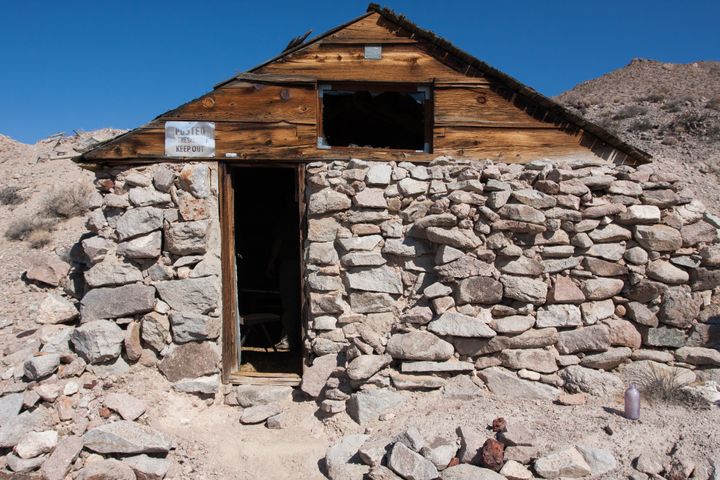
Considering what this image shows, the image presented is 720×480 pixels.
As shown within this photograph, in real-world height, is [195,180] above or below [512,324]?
above

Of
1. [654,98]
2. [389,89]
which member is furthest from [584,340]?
[654,98]

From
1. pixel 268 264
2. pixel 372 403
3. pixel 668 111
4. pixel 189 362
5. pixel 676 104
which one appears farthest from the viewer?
pixel 676 104

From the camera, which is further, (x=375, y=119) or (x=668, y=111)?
(x=668, y=111)

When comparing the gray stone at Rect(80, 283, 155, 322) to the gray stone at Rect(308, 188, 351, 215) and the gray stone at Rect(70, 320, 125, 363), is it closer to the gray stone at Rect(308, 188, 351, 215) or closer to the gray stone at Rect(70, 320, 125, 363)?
the gray stone at Rect(70, 320, 125, 363)

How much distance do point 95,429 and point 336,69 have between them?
4.44m

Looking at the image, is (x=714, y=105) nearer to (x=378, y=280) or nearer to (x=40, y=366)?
(x=378, y=280)

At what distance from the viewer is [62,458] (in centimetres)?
445

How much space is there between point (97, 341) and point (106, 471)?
4.74ft

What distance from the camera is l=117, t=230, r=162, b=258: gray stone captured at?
5.55 meters

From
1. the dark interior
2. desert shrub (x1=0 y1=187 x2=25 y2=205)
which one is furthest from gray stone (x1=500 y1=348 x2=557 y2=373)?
desert shrub (x1=0 y1=187 x2=25 y2=205)

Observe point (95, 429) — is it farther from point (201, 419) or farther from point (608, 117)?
point (608, 117)

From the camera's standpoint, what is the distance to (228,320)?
591cm

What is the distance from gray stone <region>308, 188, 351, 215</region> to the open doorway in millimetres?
2569

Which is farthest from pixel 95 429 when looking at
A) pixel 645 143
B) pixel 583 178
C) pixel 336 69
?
pixel 645 143
